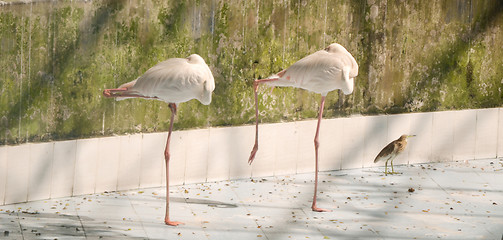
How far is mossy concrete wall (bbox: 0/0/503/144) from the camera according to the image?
691 cm

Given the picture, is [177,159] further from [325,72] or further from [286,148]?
[325,72]

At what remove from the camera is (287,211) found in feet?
23.4

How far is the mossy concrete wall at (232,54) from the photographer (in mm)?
6910

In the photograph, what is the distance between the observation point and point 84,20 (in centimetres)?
699

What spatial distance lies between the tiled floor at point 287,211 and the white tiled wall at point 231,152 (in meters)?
0.10

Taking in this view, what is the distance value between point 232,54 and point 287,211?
1.26 meters

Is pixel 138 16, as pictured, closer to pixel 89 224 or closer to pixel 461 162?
pixel 89 224

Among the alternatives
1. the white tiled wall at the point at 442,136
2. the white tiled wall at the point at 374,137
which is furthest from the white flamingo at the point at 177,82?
the white tiled wall at the point at 442,136

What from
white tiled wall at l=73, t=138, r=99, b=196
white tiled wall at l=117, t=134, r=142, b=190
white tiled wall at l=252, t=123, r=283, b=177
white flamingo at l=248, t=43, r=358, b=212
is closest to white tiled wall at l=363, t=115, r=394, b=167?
white tiled wall at l=252, t=123, r=283, b=177

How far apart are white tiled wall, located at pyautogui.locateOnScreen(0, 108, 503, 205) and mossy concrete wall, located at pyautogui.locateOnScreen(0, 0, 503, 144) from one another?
0.08m

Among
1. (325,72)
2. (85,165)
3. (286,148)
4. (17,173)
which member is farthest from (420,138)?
(17,173)

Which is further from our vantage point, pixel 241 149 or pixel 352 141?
pixel 352 141

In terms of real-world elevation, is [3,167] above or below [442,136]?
below

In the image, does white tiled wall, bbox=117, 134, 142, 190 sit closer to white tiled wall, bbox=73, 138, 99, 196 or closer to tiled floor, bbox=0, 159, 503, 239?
tiled floor, bbox=0, 159, 503, 239
